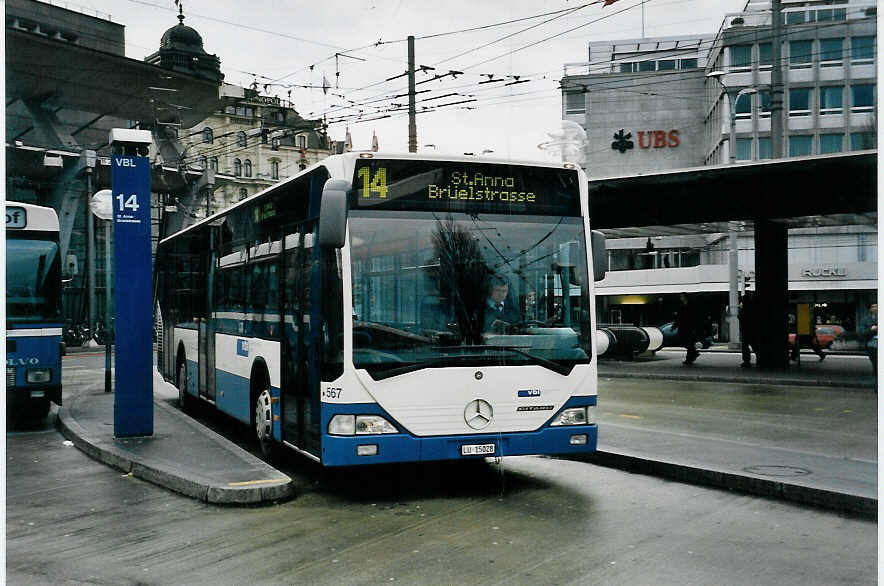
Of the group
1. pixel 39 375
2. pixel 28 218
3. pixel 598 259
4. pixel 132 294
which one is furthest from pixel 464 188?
pixel 28 218

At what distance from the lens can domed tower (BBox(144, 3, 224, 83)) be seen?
1859 centimetres

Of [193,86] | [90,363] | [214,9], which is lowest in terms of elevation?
[90,363]

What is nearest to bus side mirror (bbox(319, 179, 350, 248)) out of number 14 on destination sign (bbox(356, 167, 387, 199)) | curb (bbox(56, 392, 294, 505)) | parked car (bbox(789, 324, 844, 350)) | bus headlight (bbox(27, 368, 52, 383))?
number 14 on destination sign (bbox(356, 167, 387, 199))

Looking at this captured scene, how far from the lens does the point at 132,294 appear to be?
35.5 ft

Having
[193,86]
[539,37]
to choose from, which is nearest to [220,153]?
[193,86]

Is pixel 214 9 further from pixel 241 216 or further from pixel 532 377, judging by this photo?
pixel 532 377

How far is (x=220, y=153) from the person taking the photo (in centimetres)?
3050

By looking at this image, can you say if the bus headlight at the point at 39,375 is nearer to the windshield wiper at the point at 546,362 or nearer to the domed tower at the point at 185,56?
the domed tower at the point at 185,56

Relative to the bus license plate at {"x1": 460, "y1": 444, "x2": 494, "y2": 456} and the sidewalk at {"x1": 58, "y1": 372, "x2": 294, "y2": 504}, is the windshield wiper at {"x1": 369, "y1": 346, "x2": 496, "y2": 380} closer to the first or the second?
the bus license plate at {"x1": 460, "y1": 444, "x2": 494, "y2": 456}

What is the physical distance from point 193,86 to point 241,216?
1461 centimetres

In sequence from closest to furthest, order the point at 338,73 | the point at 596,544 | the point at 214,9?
the point at 596,544 → the point at 214,9 → the point at 338,73

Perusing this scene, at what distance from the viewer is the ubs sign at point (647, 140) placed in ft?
201

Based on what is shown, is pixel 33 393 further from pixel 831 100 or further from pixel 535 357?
pixel 831 100

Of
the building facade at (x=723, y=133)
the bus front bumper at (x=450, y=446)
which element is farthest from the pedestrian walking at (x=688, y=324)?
the bus front bumper at (x=450, y=446)
